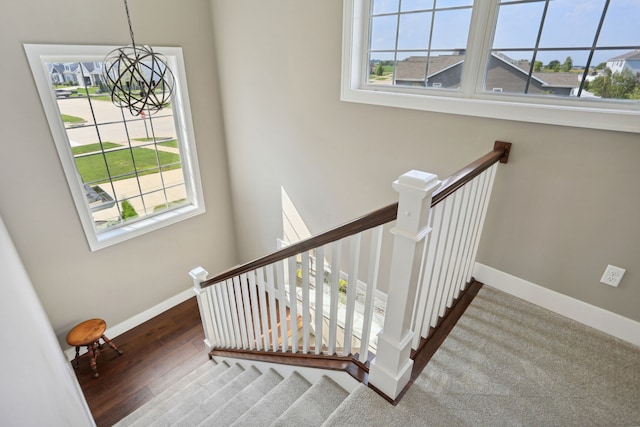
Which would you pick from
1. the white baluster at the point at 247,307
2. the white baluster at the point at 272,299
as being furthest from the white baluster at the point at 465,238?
the white baluster at the point at 247,307

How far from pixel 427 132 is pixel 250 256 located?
3.03 metres

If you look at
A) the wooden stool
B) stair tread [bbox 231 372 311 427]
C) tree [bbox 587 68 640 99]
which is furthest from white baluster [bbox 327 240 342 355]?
the wooden stool

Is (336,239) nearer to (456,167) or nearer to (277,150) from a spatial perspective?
(456,167)

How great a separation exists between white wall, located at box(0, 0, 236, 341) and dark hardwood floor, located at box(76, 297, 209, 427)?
31 centimetres

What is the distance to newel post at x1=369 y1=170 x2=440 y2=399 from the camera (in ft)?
3.62

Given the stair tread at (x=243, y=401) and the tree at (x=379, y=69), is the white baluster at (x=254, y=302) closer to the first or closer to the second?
the stair tread at (x=243, y=401)

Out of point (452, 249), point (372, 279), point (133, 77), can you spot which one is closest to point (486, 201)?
point (452, 249)

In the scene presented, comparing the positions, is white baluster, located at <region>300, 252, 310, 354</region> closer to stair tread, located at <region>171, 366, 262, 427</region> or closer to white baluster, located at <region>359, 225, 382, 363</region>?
white baluster, located at <region>359, 225, 382, 363</region>

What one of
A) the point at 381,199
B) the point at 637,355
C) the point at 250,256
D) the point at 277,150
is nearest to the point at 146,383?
the point at 250,256

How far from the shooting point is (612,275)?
71.8 inches

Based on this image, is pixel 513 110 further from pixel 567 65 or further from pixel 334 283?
pixel 334 283

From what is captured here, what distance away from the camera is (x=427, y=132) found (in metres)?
2.30

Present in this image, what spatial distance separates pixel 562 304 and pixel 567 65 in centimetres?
139

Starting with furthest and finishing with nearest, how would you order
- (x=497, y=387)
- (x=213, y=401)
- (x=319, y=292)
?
(x=213, y=401) < (x=319, y=292) < (x=497, y=387)
